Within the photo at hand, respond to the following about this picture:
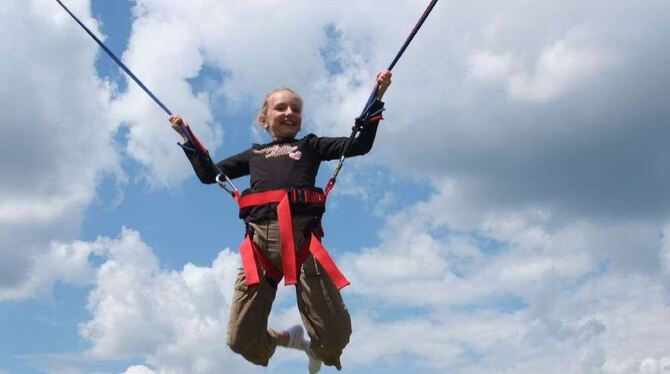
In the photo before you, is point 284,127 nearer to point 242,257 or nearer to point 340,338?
point 242,257

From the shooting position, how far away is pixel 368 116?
689cm

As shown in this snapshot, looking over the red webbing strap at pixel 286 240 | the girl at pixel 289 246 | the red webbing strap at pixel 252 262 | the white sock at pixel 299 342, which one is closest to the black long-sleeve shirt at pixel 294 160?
the girl at pixel 289 246

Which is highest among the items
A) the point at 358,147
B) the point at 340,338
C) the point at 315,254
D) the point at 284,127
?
the point at 284,127

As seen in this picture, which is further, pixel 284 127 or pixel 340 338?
pixel 284 127

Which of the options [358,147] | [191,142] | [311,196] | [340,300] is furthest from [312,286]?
[191,142]

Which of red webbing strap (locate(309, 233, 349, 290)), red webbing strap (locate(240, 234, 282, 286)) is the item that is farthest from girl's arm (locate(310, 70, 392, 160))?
red webbing strap (locate(240, 234, 282, 286))

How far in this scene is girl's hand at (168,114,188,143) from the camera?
766 cm

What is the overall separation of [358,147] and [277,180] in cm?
79

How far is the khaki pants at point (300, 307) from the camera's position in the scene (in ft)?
21.9

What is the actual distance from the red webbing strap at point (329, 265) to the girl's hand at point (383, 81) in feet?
4.81

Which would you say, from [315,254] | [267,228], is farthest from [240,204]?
[315,254]

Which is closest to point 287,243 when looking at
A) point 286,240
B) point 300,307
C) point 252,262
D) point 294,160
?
point 286,240

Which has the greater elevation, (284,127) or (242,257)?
(284,127)

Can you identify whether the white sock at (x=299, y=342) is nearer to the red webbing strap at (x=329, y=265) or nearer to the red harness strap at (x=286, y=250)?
the red harness strap at (x=286, y=250)
